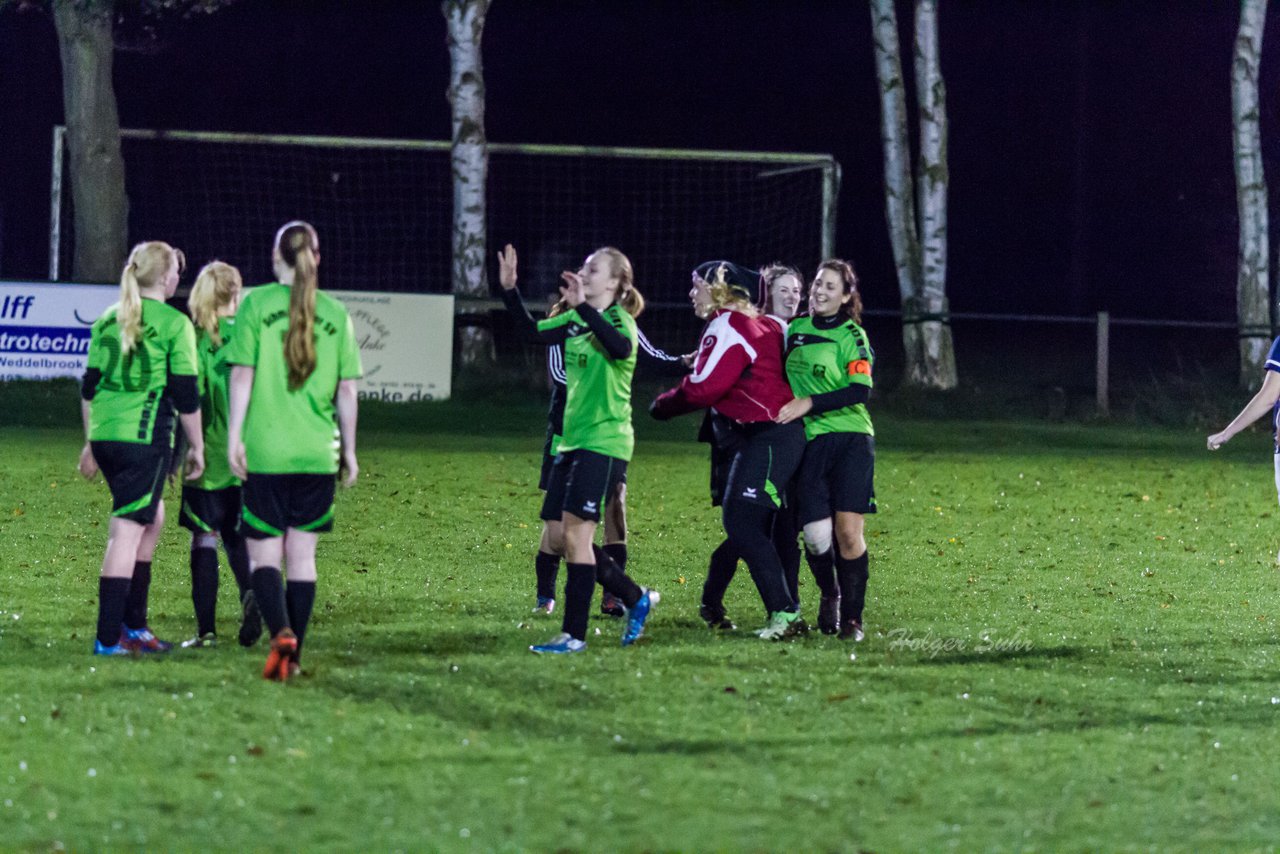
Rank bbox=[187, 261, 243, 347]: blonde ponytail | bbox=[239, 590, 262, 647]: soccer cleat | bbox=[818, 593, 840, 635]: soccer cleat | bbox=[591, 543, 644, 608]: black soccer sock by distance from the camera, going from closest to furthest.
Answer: bbox=[239, 590, 262, 647]: soccer cleat
bbox=[187, 261, 243, 347]: blonde ponytail
bbox=[591, 543, 644, 608]: black soccer sock
bbox=[818, 593, 840, 635]: soccer cleat

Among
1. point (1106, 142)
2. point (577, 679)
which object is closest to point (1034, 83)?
point (1106, 142)

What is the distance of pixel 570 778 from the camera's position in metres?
5.61

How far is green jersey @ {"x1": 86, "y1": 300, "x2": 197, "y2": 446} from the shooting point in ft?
23.6

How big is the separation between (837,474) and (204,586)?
9.35 feet

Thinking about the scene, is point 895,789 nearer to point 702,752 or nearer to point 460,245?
point 702,752

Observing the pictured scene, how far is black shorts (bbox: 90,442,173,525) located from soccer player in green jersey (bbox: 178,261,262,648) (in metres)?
0.35

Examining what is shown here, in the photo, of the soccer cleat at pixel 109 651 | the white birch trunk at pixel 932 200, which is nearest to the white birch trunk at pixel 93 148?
the white birch trunk at pixel 932 200

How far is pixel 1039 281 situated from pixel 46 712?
36.0 m

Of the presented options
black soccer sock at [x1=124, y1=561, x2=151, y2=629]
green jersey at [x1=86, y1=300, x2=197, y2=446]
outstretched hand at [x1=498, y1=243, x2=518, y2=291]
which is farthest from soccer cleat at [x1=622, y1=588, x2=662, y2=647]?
green jersey at [x1=86, y1=300, x2=197, y2=446]

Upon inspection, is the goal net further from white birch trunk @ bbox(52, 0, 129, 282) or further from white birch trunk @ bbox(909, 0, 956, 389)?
white birch trunk @ bbox(52, 0, 129, 282)

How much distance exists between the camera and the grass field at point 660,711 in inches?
→ 203

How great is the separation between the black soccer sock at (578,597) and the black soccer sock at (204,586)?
1508 mm

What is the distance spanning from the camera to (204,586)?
306 inches

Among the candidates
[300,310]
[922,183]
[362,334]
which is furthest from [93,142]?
[300,310]
